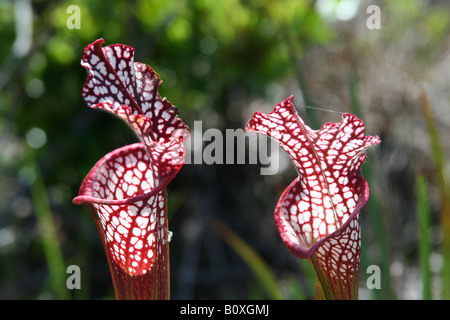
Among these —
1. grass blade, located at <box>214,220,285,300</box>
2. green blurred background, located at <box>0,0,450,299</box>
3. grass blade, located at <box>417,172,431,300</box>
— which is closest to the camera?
grass blade, located at <box>417,172,431,300</box>

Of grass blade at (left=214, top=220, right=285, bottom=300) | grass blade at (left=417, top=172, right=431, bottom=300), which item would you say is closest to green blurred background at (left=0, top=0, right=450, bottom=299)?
grass blade at (left=214, top=220, right=285, bottom=300)

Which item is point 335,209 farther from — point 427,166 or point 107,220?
point 427,166

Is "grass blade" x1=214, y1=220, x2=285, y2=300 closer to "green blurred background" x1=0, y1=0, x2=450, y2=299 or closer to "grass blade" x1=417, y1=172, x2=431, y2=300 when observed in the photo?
"green blurred background" x1=0, y1=0, x2=450, y2=299

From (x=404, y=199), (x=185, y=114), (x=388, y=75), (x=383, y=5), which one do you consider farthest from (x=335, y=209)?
(x=383, y=5)

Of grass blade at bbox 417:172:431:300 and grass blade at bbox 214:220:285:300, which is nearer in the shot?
grass blade at bbox 417:172:431:300

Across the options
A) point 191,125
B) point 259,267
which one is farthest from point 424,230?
point 191,125

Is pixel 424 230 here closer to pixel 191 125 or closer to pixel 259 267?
pixel 259 267

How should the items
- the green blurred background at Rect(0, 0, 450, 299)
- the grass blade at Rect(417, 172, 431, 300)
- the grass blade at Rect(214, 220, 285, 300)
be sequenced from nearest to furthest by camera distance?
the grass blade at Rect(417, 172, 431, 300), the grass blade at Rect(214, 220, 285, 300), the green blurred background at Rect(0, 0, 450, 299)

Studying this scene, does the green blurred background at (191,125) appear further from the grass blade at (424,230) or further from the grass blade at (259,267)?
the grass blade at (424,230)

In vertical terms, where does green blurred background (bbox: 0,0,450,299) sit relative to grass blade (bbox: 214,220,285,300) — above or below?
above
